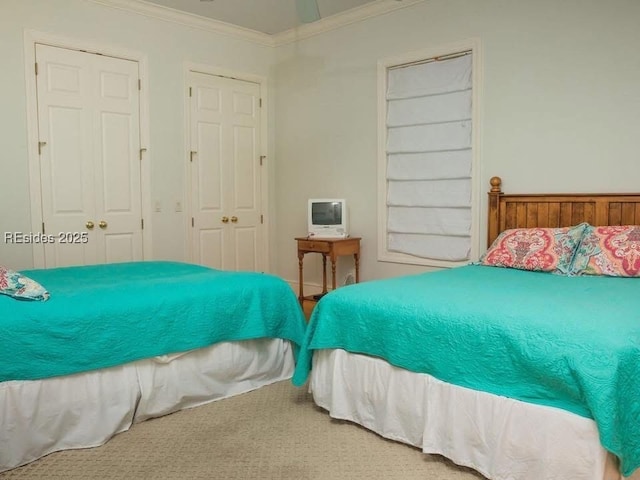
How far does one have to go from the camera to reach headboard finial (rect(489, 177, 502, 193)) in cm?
389

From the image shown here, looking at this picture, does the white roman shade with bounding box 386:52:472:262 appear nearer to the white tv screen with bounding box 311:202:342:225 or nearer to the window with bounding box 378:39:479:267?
the window with bounding box 378:39:479:267

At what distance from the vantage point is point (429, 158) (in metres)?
4.42

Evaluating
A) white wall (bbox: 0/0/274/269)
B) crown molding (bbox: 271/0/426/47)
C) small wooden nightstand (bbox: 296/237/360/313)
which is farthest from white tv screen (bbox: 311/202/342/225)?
crown molding (bbox: 271/0/426/47)

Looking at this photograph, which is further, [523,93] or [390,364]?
[523,93]

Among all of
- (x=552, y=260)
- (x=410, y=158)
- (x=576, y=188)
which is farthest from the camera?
(x=410, y=158)

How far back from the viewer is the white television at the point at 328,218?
4.85 meters

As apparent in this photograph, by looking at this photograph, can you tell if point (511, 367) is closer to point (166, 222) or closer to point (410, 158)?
point (410, 158)

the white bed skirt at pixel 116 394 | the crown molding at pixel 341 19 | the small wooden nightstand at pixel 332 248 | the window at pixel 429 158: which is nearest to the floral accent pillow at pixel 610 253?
the window at pixel 429 158

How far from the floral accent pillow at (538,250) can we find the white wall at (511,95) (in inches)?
18.7

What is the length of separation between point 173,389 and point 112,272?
96 centimetres

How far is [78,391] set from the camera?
8.00 feet

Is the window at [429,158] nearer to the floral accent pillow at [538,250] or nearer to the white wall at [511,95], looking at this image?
the white wall at [511,95]

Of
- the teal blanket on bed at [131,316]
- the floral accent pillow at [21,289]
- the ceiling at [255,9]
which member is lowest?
the teal blanket on bed at [131,316]

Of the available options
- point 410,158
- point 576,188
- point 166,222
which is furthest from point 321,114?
point 576,188
